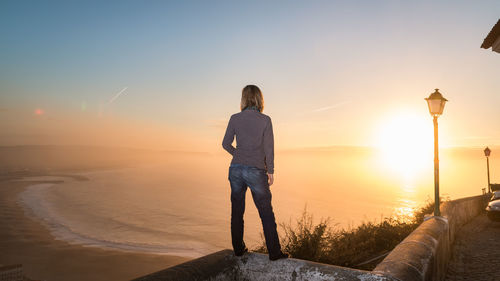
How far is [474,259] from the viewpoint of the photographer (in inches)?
263

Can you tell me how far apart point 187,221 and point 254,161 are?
6897 cm

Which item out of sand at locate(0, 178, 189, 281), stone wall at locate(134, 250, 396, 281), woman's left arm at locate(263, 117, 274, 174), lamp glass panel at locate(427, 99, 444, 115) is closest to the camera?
stone wall at locate(134, 250, 396, 281)

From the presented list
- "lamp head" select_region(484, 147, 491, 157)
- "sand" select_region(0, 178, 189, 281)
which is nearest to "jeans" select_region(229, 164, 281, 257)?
"sand" select_region(0, 178, 189, 281)

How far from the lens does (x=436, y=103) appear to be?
8133 mm

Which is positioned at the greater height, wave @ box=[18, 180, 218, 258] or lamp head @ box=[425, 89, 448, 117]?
lamp head @ box=[425, 89, 448, 117]

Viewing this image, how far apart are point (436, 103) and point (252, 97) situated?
7.01 meters

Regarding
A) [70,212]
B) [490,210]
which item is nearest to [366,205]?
[70,212]

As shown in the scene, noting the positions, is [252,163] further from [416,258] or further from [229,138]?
[416,258]

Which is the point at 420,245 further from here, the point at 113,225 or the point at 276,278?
the point at 113,225

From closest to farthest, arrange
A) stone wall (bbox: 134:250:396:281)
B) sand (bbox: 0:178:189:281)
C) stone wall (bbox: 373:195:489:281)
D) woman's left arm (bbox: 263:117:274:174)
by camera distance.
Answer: stone wall (bbox: 134:250:396:281)
stone wall (bbox: 373:195:489:281)
woman's left arm (bbox: 263:117:274:174)
sand (bbox: 0:178:189:281)

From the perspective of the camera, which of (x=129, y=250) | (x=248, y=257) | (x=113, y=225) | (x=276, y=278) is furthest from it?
(x=113, y=225)

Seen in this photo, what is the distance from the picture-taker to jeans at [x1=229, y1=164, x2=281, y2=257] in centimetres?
309

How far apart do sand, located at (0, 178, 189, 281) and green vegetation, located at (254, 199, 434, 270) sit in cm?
2463

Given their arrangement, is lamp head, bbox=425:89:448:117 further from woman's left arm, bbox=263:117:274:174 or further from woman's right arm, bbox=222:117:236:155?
woman's right arm, bbox=222:117:236:155
